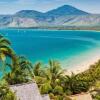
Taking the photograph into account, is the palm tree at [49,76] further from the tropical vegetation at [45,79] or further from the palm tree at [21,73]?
the palm tree at [21,73]

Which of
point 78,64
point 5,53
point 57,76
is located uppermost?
point 5,53

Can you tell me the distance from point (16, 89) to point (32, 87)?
1.32 m

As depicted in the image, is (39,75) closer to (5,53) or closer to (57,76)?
(57,76)

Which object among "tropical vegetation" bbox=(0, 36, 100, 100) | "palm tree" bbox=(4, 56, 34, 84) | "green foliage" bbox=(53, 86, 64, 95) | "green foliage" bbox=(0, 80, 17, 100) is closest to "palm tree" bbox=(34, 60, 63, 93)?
"tropical vegetation" bbox=(0, 36, 100, 100)

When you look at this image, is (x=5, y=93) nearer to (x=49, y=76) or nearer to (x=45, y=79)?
(x=45, y=79)

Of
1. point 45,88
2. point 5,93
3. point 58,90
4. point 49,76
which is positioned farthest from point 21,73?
point 5,93

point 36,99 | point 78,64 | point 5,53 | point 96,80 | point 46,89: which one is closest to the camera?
point 36,99

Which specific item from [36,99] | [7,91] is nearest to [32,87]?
[36,99]

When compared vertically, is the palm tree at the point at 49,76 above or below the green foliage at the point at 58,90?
above

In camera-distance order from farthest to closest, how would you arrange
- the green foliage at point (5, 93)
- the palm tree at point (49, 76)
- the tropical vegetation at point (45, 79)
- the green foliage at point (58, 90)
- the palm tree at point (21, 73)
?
the green foliage at point (58, 90) < the palm tree at point (49, 76) < the palm tree at point (21, 73) < the tropical vegetation at point (45, 79) < the green foliage at point (5, 93)

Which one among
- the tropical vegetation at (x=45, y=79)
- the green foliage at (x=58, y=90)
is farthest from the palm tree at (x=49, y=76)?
the green foliage at (x=58, y=90)

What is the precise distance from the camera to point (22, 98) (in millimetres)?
28047

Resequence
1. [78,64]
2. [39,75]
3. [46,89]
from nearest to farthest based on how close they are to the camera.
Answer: [46,89]
[39,75]
[78,64]

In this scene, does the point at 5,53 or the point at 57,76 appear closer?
the point at 5,53
